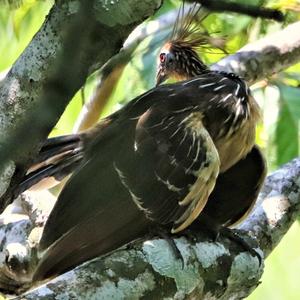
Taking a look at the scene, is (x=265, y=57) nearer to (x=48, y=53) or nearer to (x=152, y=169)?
(x=152, y=169)

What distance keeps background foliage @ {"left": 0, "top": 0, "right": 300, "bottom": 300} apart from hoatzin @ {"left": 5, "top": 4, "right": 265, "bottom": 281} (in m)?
0.62

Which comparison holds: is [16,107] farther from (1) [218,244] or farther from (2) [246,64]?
(2) [246,64]

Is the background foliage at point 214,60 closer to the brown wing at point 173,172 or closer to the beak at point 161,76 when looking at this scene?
the beak at point 161,76

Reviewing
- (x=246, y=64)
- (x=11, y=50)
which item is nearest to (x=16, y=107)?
(x=246, y=64)

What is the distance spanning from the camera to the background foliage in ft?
11.5

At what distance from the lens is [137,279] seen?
78.6 inches

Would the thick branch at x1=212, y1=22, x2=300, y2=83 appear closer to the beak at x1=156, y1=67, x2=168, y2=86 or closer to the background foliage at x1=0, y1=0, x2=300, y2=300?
the background foliage at x1=0, y1=0, x2=300, y2=300

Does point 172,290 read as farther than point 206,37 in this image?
No

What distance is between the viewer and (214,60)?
397cm

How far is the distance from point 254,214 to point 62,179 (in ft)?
2.11

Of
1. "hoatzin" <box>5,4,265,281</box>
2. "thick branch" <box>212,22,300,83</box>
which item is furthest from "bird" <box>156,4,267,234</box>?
"thick branch" <box>212,22,300,83</box>

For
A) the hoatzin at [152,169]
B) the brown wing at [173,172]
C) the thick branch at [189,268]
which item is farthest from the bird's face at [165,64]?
the brown wing at [173,172]

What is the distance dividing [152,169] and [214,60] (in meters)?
1.58

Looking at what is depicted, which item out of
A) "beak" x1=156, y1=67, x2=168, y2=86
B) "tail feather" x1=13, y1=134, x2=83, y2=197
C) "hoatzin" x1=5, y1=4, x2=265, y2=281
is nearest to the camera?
"hoatzin" x1=5, y1=4, x2=265, y2=281
